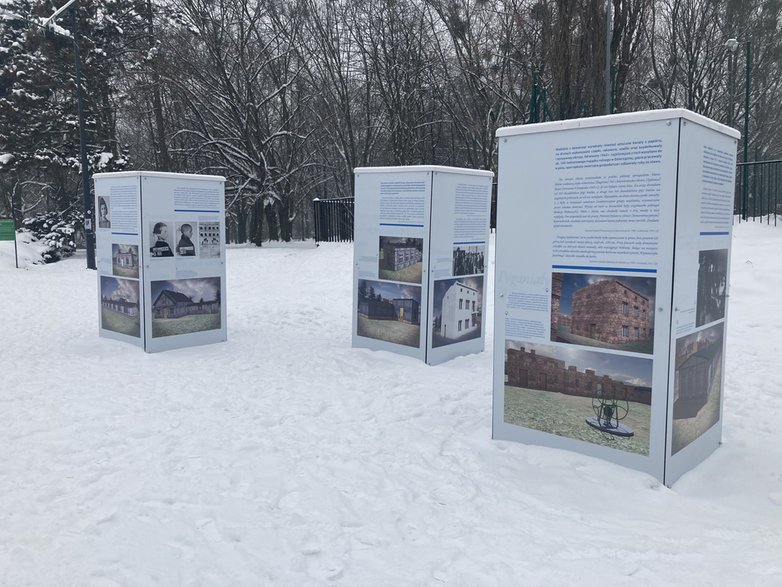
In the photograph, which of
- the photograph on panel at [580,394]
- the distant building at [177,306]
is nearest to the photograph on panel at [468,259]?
the photograph on panel at [580,394]

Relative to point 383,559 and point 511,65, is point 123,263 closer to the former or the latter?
point 383,559

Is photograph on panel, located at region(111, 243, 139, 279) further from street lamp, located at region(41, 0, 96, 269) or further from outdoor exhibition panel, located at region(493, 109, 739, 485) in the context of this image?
street lamp, located at region(41, 0, 96, 269)

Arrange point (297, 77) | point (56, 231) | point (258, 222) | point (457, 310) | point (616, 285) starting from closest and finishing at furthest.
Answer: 1. point (616, 285)
2. point (457, 310)
3. point (258, 222)
4. point (56, 231)
5. point (297, 77)

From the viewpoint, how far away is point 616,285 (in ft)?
15.1

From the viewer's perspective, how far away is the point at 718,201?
488cm

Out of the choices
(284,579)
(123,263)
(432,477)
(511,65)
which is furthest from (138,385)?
(511,65)

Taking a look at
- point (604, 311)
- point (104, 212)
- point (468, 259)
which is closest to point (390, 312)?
point (468, 259)

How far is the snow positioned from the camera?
349 centimetres

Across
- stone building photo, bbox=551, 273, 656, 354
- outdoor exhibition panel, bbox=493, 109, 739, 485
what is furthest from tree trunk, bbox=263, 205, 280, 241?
stone building photo, bbox=551, 273, 656, 354

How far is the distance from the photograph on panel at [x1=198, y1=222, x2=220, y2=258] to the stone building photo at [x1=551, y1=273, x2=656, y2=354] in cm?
591

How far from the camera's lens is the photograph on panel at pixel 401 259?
8284mm

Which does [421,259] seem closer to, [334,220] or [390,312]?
[390,312]

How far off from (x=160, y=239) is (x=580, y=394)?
20.7 ft

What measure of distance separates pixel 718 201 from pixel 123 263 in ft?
25.0
